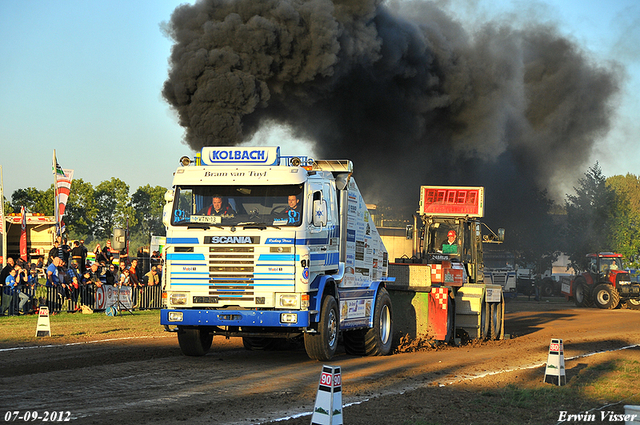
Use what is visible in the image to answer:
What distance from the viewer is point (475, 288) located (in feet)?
A: 52.9

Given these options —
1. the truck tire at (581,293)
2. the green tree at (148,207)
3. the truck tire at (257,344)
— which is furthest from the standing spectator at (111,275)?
the green tree at (148,207)

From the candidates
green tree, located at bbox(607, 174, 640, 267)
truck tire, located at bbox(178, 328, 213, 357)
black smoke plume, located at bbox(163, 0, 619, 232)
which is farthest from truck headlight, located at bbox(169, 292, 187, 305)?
green tree, located at bbox(607, 174, 640, 267)

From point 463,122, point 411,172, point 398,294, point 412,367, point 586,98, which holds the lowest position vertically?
point 412,367

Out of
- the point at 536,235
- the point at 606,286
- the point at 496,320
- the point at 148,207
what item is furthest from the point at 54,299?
the point at 148,207

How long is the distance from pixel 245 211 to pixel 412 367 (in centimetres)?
366

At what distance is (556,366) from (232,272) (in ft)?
15.8

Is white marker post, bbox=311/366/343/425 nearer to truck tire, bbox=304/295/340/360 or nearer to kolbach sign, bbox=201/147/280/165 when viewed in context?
truck tire, bbox=304/295/340/360

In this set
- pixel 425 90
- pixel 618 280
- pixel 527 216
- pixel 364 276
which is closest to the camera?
pixel 364 276

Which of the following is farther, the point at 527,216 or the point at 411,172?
the point at 527,216

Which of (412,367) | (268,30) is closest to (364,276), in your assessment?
(412,367)

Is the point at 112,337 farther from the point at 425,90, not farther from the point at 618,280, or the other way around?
the point at 618,280

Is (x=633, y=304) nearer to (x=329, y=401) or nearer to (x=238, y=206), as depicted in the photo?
(x=238, y=206)

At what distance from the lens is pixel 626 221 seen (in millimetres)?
46875

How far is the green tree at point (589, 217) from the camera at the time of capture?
51.0 metres
